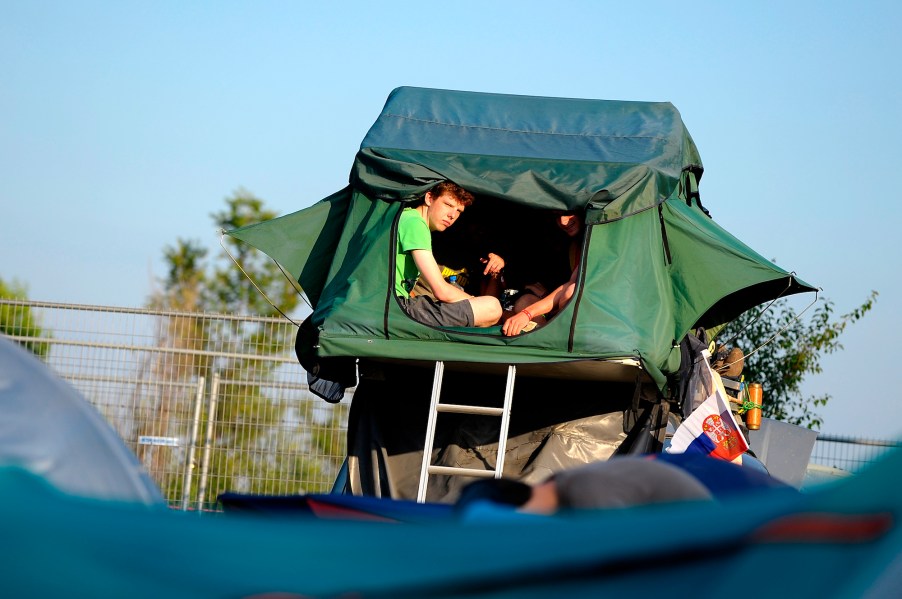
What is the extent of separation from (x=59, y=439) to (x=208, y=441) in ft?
20.4

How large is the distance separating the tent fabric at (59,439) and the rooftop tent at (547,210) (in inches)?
95.1

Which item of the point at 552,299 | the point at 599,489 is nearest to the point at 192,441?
the point at 552,299

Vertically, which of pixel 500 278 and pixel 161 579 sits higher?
pixel 500 278

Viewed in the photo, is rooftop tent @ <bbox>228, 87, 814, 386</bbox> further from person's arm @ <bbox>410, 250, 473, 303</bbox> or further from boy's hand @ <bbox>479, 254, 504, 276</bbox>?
boy's hand @ <bbox>479, 254, 504, 276</bbox>

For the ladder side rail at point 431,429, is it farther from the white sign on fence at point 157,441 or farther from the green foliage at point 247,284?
the green foliage at point 247,284

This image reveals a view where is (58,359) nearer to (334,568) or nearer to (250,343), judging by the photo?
(250,343)

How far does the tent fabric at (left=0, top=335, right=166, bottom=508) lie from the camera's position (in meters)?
2.77

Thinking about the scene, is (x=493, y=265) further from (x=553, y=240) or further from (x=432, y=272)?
(x=432, y=272)

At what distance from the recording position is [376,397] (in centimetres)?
680

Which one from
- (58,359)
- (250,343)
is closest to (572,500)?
(250,343)

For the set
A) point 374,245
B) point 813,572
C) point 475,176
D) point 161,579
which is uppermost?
point 475,176

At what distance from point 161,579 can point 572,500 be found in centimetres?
98

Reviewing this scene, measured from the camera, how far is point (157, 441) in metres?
8.91

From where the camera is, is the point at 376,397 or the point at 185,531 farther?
the point at 376,397
